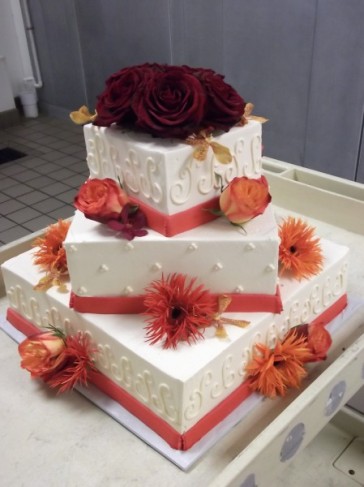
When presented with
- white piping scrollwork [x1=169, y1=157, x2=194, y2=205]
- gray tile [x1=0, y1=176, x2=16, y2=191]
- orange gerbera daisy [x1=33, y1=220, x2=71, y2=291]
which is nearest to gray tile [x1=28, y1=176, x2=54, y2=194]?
gray tile [x1=0, y1=176, x2=16, y2=191]

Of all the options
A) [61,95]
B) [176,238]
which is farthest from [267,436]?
[61,95]

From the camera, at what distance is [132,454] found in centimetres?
88

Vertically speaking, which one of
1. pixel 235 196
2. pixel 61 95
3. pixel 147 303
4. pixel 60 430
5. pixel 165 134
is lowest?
pixel 61 95

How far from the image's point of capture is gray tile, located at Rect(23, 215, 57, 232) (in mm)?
2510

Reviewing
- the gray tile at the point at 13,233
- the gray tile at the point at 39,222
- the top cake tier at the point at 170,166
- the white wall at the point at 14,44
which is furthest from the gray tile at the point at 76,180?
the top cake tier at the point at 170,166

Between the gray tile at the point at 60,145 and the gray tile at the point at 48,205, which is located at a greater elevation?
the gray tile at the point at 48,205

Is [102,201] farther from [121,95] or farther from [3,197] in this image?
[3,197]

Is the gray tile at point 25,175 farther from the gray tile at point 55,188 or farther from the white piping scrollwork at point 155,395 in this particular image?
the white piping scrollwork at point 155,395

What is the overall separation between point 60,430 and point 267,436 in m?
0.38

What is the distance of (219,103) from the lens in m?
0.88

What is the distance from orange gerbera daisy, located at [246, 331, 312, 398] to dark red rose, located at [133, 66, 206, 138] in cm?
42

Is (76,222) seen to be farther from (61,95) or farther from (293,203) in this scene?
(61,95)

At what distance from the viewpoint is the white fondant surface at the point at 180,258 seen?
897 millimetres

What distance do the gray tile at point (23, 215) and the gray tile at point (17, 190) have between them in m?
0.20
